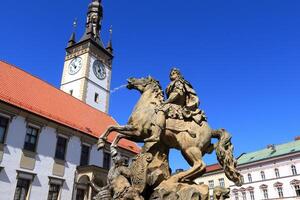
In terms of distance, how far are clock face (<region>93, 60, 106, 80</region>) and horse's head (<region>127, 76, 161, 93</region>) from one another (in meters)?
41.5

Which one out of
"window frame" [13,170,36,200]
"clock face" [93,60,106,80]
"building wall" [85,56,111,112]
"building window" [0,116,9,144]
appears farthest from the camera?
"clock face" [93,60,106,80]

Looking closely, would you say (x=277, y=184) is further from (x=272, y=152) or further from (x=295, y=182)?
(x=272, y=152)

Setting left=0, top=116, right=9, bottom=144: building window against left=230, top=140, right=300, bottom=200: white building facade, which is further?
left=230, top=140, right=300, bottom=200: white building facade

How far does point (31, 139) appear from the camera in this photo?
70.7 ft

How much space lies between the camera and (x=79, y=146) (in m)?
24.8

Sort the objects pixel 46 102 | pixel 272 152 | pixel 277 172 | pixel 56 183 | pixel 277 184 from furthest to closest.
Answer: pixel 272 152
pixel 277 172
pixel 277 184
pixel 46 102
pixel 56 183

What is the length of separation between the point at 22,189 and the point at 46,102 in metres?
8.04

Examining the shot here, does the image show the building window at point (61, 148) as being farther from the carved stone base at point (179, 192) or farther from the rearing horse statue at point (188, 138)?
the carved stone base at point (179, 192)

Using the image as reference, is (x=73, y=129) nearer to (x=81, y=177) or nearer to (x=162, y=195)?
(x=81, y=177)

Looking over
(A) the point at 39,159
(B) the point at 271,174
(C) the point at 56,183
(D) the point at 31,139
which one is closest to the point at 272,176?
(B) the point at 271,174

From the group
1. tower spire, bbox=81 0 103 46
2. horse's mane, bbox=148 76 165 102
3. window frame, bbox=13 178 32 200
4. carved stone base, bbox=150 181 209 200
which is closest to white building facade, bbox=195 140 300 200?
window frame, bbox=13 178 32 200

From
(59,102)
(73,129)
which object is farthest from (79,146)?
(59,102)

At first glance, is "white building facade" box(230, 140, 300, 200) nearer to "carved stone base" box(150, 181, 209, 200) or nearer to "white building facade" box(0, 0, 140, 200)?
"white building facade" box(0, 0, 140, 200)

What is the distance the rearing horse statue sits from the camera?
5.16 meters
